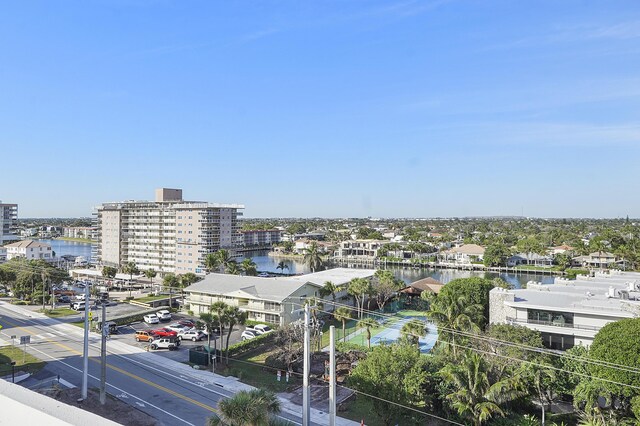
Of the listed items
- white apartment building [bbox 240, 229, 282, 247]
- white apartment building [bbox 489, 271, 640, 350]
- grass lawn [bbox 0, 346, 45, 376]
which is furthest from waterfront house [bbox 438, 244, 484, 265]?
grass lawn [bbox 0, 346, 45, 376]

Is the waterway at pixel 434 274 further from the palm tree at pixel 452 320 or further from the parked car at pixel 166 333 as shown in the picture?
the parked car at pixel 166 333

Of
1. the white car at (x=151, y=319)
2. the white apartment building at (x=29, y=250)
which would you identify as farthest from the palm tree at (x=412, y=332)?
the white apartment building at (x=29, y=250)

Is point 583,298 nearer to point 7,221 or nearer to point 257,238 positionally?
point 7,221

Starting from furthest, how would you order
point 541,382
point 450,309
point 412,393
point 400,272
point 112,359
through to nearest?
point 400,272
point 112,359
point 450,309
point 541,382
point 412,393

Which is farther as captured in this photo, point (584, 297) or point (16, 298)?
point (16, 298)

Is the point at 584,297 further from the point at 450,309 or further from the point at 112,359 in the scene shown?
the point at 112,359

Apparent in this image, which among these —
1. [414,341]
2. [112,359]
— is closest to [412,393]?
[414,341]

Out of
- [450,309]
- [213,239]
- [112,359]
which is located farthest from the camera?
[213,239]
